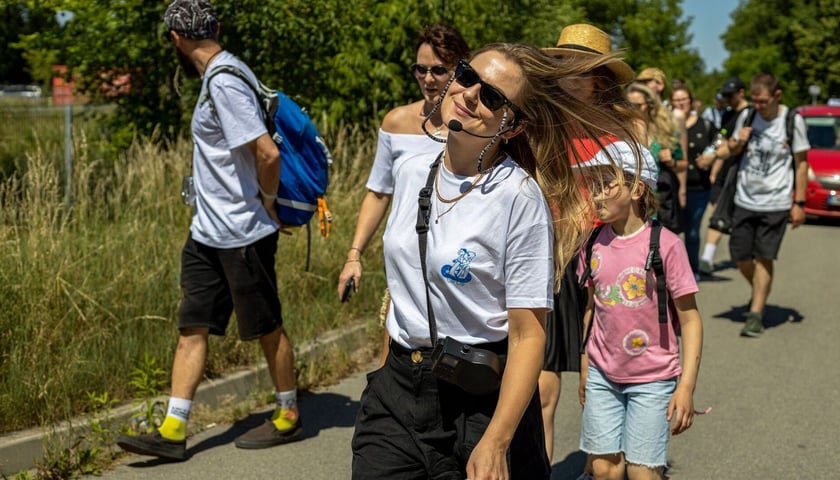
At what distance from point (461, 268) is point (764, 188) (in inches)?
265

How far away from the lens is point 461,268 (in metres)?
2.77

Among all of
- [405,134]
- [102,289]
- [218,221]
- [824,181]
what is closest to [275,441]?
[218,221]

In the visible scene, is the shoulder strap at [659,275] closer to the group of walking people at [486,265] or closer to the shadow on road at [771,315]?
the group of walking people at [486,265]

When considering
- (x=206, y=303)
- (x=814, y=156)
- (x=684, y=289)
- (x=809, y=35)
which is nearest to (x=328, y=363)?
(x=206, y=303)

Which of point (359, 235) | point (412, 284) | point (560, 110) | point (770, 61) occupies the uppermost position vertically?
point (560, 110)

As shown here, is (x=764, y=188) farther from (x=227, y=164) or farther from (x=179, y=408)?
(x=179, y=408)

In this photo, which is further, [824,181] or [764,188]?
[824,181]

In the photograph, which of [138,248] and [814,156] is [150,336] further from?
[814,156]

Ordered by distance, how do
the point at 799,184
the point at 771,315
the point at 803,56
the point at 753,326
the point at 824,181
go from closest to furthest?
the point at 753,326
the point at 799,184
the point at 771,315
the point at 824,181
the point at 803,56

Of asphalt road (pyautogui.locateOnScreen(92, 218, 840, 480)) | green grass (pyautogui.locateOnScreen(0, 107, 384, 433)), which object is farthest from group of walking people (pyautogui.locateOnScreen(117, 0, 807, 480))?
green grass (pyautogui.locateOnScreen(0, 107, 384, 433))

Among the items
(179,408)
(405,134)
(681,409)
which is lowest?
(179,408)

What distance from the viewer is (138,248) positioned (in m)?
7.14

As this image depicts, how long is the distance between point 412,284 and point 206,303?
2679mm

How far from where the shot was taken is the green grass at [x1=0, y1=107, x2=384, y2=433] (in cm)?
553
